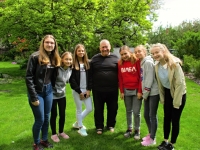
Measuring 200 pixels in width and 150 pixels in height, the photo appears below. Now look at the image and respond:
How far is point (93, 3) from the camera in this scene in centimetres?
1098

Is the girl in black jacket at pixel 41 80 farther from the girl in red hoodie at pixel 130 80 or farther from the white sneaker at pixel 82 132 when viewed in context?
the girl in red hoodie at pixel 130 80

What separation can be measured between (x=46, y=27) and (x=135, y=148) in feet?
28.2

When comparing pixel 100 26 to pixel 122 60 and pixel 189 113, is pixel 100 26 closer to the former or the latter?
pixel 189 113

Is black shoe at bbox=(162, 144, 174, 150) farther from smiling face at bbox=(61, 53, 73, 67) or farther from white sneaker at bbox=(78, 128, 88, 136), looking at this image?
smiling face at bbox=(61, 53, 73, 67)

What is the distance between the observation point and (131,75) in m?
4.10

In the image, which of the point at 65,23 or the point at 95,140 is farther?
the point at 65,23

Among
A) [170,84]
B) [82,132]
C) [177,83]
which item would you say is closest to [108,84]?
[82,132]

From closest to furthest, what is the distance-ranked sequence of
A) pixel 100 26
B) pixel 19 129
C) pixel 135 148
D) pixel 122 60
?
pixel 135 148
pixel 122 60
pixel 19 129
pixel 100 26

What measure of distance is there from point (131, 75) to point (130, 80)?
102 millimetres

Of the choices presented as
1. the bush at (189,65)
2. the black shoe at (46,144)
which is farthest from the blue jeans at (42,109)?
the bush at (189,65)

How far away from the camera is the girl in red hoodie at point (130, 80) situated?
4.05 meters

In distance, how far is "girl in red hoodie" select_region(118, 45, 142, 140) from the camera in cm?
405

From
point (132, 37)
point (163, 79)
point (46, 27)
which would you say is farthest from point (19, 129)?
point (132, 37)

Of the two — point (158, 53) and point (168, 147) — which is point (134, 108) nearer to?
point (168, 147)
